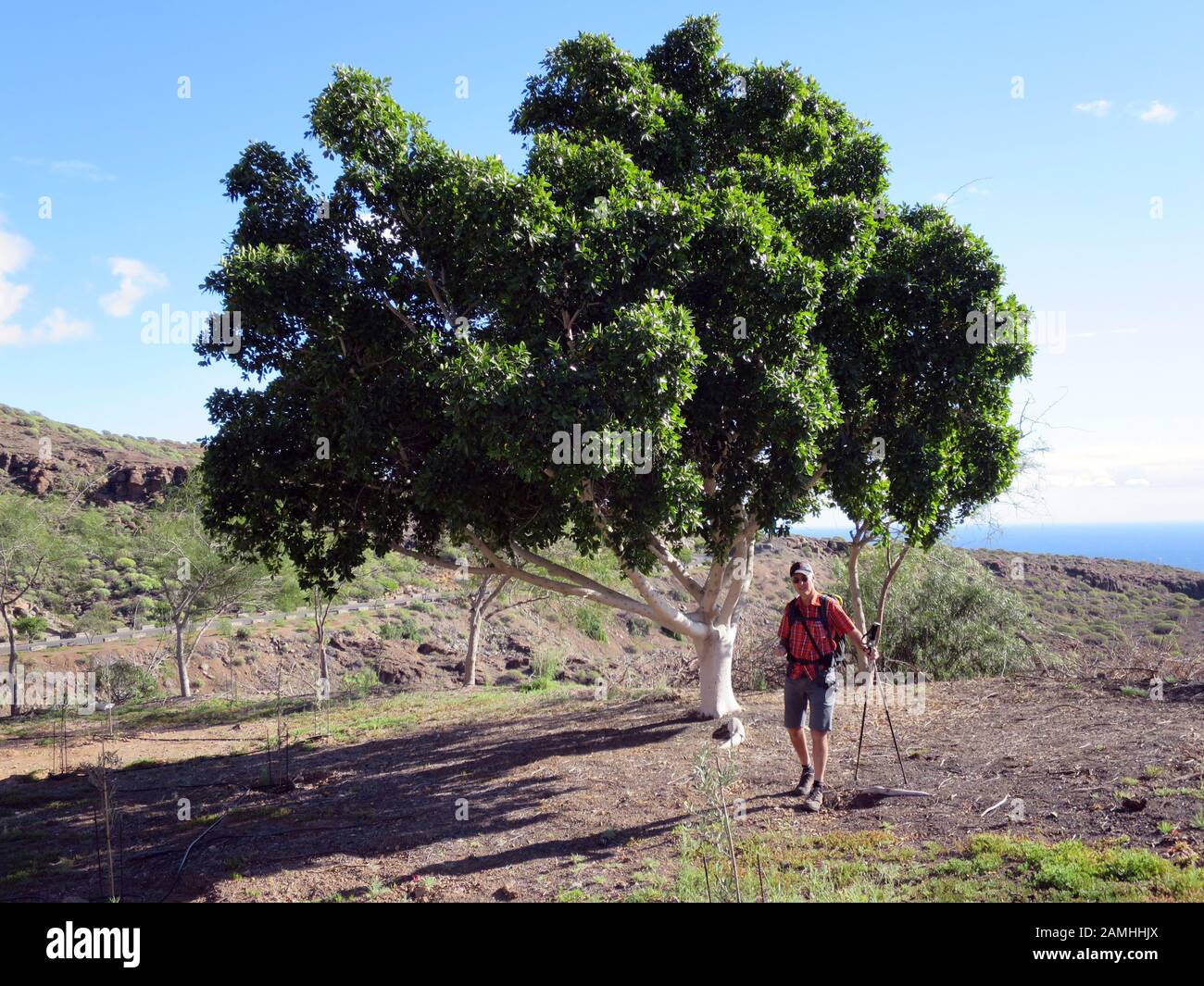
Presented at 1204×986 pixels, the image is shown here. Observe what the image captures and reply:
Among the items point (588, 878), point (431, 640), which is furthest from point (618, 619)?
point (588, 878)

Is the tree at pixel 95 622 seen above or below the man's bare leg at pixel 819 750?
below

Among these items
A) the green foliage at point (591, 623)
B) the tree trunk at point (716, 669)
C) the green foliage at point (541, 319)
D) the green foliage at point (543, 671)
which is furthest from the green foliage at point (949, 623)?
the green foliage at point (591, 623)

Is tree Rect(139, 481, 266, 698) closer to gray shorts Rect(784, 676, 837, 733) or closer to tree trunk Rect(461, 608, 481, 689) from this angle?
tree trunk Rect(461, 608, 481, 689)

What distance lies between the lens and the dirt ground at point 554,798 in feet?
19.7

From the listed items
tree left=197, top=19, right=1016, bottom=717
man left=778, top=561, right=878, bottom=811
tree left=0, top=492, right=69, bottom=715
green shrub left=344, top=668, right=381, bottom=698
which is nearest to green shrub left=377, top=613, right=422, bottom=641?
green shrub left=344, top=668, right=381, bottom=698

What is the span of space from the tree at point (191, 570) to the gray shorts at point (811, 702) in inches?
680

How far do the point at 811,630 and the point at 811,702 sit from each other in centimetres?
60

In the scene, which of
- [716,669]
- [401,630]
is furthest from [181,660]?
[716,669]

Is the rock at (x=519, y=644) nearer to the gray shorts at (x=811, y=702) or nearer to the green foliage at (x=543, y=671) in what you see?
the green foliage at (x=543, y=671)

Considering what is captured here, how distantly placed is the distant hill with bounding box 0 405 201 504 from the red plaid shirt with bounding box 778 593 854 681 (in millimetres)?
37899

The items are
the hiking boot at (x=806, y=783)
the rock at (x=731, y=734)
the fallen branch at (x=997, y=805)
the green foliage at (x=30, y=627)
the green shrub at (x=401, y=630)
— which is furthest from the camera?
the green shrub at (x=401, y=630)

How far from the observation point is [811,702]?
7008 millimetres

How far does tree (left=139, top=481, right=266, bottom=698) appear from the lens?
848 inches

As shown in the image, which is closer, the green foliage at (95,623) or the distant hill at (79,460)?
the green foliage at (95,623)
